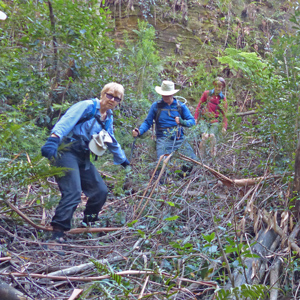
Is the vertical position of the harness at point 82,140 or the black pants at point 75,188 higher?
the harness at point 82,140

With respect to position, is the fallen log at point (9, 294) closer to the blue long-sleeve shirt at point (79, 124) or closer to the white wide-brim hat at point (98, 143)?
the blue long-sleeve shirt at point (79, 124)

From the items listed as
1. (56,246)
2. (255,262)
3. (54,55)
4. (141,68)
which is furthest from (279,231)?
(141,68)

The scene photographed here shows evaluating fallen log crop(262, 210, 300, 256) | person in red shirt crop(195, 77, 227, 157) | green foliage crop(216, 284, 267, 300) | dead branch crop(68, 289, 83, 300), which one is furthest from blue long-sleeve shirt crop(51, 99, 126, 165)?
green foliage crop(216, 284, 267, 300)

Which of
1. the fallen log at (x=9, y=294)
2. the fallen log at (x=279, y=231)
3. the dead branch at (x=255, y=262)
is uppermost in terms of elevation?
the fallen log at (x=9, y=294)

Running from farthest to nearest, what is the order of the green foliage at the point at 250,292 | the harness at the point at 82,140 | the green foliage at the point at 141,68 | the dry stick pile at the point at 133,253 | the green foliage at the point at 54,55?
the green foliage at the point at 141,68 → the green foliage at the point at 54,55 → the harness at the point at 82,140 → the dry stick pile at the point at 133,253 → the green foliage at the point at 250,292

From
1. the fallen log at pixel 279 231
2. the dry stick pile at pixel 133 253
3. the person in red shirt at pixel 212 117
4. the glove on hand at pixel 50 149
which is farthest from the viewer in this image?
the person in red shirt at pixel 212 117

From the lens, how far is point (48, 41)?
856cm

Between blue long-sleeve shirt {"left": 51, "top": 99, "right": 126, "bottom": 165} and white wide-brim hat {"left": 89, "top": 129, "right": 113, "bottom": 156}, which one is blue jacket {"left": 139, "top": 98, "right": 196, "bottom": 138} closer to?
blue long-sleeve shirt {"left": 51, "top": 99, "right": 126, "bottom": 165}

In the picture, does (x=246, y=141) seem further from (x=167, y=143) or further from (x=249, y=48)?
(x=249, y=48)

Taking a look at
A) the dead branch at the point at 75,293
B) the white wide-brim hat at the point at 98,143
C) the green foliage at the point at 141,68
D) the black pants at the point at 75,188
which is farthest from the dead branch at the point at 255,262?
the green foliage at the point at 141,68

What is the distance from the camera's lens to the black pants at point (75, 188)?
14.8ft

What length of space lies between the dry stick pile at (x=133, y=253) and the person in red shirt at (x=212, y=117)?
2.92 feet

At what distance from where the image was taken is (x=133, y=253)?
414 cm

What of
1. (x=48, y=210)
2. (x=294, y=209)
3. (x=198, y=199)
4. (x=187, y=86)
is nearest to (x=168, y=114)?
(x=198, y=199)
